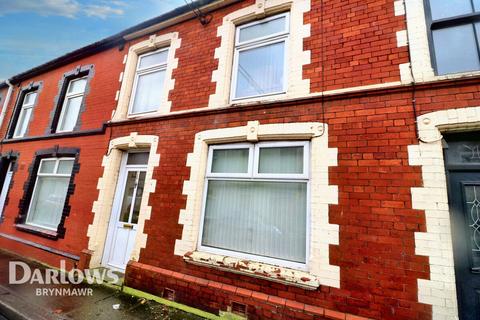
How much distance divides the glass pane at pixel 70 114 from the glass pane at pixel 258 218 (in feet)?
18.3

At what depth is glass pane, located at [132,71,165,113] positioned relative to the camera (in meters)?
5.58

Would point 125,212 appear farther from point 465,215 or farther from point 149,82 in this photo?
point 465,215

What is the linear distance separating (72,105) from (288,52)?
6961 millimetres

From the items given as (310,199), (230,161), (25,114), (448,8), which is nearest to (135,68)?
(230,161)

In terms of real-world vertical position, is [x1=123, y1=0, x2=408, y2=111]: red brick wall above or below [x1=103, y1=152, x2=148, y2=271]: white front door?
above

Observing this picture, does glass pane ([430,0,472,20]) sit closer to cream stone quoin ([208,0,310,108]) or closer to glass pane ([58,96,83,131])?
cream stone quoin ([208,0,310,108])

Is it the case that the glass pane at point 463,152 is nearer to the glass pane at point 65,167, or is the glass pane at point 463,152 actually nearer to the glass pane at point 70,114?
the glass pane at point 65,167

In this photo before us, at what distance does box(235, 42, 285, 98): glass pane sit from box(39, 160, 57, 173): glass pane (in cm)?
615

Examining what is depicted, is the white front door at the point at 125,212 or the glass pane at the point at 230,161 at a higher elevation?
the glass pane at the point at 230,161

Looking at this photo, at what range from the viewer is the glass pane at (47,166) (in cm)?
676

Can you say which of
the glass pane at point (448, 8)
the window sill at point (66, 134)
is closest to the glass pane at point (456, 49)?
the glass pane at point (448, 8)

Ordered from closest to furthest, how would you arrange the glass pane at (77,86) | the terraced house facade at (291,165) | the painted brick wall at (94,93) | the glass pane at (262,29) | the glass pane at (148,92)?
the terraced house facade at (291,165) → the glass pane at (262,29) → the glass pane at (148,92) → the painted brick wall at (94,93) → the glass pane at (77,86)

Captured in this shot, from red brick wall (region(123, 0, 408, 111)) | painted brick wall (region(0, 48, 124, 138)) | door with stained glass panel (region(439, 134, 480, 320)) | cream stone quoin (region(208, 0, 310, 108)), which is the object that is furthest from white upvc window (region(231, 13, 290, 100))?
painted brick wall (region(0, 48, 124, 138))

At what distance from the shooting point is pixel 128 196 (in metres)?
5.22
